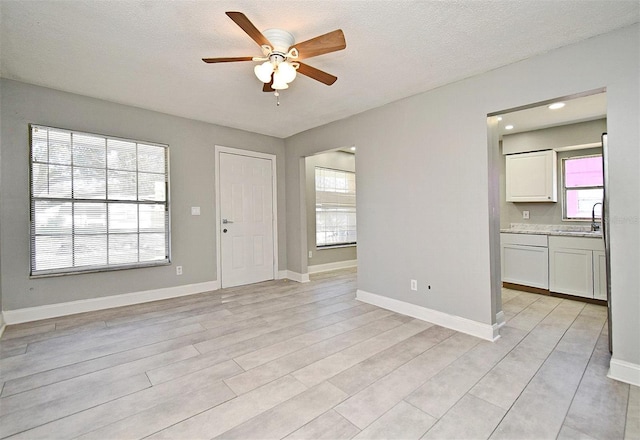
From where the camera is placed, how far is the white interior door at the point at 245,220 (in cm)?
460

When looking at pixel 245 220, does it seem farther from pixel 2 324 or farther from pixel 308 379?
pixel 308 379

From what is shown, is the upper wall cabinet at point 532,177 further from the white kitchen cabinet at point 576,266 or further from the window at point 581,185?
the white kitchen cabinet at point 576,266

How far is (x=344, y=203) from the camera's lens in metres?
A: 6.46

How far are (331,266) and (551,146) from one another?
4219 millimetres

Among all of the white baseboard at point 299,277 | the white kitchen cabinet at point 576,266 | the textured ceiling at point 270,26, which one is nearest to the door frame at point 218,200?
the white baseboard at point 299,277

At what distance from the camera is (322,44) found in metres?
1.95

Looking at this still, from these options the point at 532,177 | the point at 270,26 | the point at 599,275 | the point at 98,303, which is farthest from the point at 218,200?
the point at 599,275

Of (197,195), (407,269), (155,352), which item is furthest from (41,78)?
(407,269)

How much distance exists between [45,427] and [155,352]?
0.87m

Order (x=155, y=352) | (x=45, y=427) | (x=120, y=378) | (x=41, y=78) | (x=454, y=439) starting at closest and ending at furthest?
(x=454, y=439)
(x=45, y=427)
(x=120, y=378)
(x=155, y=352)
(x=41, y=78)

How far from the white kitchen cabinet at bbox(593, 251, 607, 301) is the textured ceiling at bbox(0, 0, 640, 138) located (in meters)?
2.67

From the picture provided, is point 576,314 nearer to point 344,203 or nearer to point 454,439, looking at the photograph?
point 454,439

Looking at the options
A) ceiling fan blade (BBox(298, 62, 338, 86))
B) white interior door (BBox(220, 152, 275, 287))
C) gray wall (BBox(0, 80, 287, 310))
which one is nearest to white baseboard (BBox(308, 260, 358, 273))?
gray wall (BBox(0, 80, 287, 310))

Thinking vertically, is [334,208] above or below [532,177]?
below
